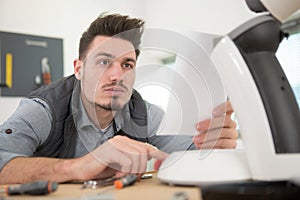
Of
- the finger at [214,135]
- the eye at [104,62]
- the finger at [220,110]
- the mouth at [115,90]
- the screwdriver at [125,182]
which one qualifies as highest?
the eye at [104,62]

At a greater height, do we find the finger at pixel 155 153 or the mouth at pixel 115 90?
the mouth at pixel 115 90

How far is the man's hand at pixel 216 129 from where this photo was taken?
659 millimetres

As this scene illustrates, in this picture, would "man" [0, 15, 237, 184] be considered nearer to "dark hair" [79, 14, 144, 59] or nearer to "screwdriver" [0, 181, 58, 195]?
"dark hair" [79, 14, 144, 59]

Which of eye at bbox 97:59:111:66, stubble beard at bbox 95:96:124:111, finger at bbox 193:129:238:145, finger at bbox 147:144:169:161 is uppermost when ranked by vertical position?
eye at bbox 97:59:111:66

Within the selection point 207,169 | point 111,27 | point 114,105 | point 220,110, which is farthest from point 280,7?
point 111,27

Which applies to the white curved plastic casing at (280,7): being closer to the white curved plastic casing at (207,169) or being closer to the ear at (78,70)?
the white curved plastic casing at (207,169)

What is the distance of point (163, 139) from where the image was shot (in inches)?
30.1

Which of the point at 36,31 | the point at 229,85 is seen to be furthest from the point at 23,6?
the point at 229,85

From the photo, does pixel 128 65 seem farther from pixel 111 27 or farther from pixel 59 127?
pixel 59 127

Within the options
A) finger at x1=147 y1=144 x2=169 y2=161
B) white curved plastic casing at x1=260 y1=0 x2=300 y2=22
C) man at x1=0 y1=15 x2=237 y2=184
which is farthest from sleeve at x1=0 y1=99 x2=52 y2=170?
white curved plastic casing at x1=260 y1=0 x2=300 y2=22

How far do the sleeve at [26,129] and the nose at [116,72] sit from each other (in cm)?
35

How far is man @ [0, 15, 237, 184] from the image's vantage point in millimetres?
671

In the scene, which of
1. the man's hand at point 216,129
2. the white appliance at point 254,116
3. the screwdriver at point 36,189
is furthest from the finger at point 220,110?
the screwdriver at point 36,189

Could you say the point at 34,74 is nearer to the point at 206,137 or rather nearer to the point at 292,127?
the point at 206,137
